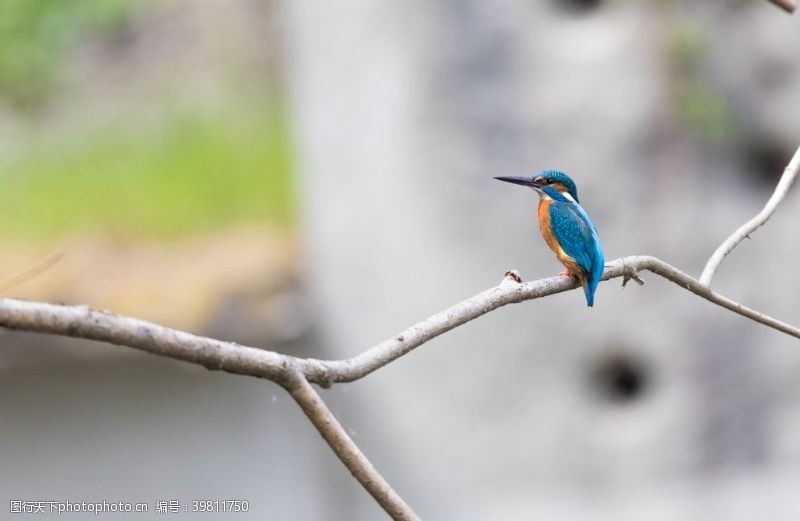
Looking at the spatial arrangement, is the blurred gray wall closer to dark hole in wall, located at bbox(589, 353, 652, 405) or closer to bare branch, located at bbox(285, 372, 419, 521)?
dark hole in wall, located at bbox(589, 353, 652, 405)

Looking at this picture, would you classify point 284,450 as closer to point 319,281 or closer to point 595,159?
point 319,281

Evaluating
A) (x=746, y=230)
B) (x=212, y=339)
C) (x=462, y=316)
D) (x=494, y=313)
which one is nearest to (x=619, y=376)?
(x=494, y=313)

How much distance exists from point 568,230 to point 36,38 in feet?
12.6

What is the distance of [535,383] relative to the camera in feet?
11.1

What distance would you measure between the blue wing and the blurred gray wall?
5.00 ft

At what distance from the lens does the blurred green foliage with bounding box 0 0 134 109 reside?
4.92 m

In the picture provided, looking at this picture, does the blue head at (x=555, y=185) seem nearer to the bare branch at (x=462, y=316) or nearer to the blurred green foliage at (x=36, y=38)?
the bare branch at (x=462, y=316)

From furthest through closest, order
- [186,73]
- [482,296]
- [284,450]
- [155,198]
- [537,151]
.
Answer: [186,73], [155,198], [284,450], [537,151], [482,296]

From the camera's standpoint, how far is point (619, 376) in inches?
135

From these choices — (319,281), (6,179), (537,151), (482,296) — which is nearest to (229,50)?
(6,179)

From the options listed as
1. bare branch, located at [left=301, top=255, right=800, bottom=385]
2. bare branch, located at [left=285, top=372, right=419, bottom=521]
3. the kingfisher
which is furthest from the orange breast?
bare branch, located at [left=285, top=372, right=419, bottom=521]

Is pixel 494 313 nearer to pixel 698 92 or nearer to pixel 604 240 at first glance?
pixel 604 240

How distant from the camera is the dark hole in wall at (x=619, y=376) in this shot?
338 cm

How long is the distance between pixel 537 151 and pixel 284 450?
3.65 feet
